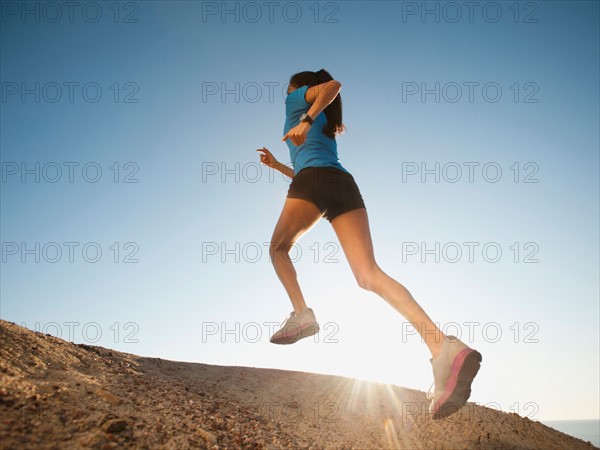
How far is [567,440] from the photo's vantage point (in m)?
6.18

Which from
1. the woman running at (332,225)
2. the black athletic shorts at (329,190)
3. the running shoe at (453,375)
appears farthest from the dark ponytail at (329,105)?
the running shoe at (453,375)

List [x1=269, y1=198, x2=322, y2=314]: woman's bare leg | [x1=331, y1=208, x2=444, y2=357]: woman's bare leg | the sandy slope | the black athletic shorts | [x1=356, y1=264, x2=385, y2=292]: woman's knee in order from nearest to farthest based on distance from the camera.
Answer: the sandy slope, [x1=331, y1=208, x2=444, y2=357]: woman's bare leg, [x1=356, y1=264, x2=385, y2=292]: woman's knee, the black athletic shorts, [x1=269, y1=198, x2=322, y2=314]: woman's bare leg

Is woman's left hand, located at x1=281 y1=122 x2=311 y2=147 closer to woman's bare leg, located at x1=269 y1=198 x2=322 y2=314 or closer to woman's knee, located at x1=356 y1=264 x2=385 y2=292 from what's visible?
woman's bare leg, located at x1=269 y1=198 x2=322 y2=314

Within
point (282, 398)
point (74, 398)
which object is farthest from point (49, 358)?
point (282, 398)

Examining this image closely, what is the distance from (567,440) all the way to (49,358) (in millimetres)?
6762

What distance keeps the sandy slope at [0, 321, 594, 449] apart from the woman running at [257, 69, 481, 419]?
1.03m

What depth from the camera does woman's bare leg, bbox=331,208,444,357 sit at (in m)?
3.24

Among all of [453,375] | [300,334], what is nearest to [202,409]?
[300,334]

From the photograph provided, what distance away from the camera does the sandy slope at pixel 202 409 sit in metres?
2.85

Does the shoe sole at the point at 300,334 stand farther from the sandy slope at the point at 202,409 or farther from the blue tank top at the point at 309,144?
the blue tank top at the point at 309,144

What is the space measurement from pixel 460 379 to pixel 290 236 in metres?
1.83

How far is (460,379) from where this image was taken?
121 inches

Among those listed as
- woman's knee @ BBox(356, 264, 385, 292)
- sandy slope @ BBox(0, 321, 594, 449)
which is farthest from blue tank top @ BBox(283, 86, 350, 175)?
sandy slope @ BBox(0, 321, 594, 449)

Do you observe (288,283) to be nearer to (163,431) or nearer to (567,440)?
(163,431)
